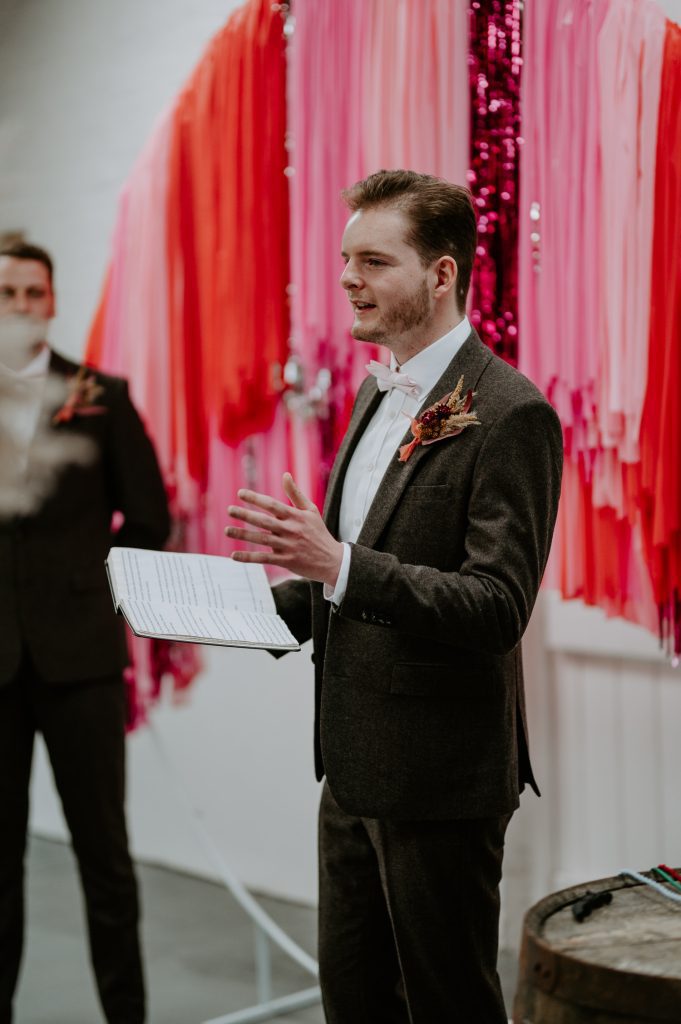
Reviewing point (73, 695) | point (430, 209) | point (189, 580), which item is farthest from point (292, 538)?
point (73, 695)

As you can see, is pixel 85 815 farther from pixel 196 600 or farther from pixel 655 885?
pixel 655 885

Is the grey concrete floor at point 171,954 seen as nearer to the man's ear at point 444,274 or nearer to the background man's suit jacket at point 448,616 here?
the background man's suit jacket at point 448,616

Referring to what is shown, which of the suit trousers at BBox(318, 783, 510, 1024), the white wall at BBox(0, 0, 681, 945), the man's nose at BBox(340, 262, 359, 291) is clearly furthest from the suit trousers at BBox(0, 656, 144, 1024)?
the man's nose at BBox(340, 262, 359, 291)

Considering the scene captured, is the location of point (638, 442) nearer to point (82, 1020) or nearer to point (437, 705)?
point (437, 705)

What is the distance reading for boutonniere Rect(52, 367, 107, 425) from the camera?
8.98 feet

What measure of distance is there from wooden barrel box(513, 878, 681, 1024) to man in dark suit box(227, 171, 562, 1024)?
0.85 feet

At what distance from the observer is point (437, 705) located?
5.40 feet

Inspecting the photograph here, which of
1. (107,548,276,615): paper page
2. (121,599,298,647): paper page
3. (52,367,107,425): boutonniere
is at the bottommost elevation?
(121,599,298,647): paper page

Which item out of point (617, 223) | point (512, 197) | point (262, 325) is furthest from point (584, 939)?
point (262, 325)

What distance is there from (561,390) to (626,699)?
0.66m

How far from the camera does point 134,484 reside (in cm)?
277

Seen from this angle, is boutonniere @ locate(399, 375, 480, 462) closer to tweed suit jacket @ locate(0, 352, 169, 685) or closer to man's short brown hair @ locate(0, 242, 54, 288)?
tweed suit jacket @ locate(0, 352, 169, 685)

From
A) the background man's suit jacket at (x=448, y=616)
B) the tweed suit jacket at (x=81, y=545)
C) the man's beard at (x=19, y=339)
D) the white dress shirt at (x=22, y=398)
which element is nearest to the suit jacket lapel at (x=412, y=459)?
the background man's suit jacket at (x=448, y=616)

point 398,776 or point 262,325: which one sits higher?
point 262,325
